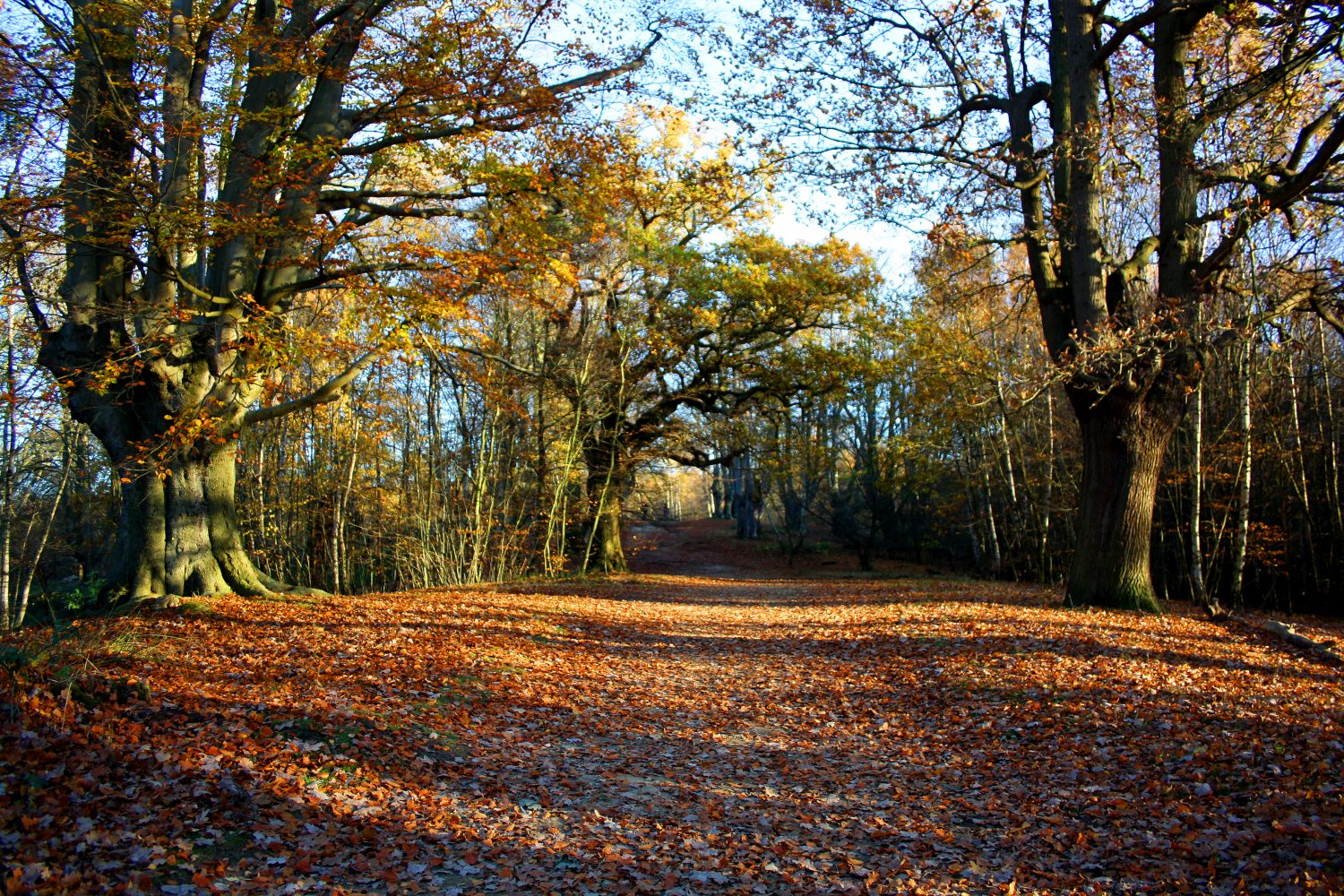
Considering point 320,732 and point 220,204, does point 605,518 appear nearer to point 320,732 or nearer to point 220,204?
point 220,204

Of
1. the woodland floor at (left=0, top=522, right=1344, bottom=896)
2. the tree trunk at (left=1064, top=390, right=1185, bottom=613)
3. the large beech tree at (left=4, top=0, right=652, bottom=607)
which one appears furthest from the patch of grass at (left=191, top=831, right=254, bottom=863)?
the tree trunk at (left=1064, top=390, right=1185, bottom=613)

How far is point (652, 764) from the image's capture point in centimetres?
621

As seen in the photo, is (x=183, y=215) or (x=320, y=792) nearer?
(x=320, y=792)

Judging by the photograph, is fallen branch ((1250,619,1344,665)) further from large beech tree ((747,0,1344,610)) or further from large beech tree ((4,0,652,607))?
large beech tree ((4,0,652,607))

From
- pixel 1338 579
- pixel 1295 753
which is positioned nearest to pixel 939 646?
pixel 1295 753

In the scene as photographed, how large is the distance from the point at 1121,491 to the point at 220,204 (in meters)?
12.7

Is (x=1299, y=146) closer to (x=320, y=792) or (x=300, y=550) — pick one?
(x=320, y=792)

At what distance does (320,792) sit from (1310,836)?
526cm

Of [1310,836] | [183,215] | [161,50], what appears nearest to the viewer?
[1310,836]

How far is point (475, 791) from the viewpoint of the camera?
206 inches

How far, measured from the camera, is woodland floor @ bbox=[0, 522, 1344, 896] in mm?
4027

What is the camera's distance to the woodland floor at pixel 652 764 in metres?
4.03

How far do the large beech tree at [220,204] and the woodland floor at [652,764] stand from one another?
87.8 inches

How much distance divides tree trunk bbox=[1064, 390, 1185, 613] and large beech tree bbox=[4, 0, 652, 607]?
9006 mm
